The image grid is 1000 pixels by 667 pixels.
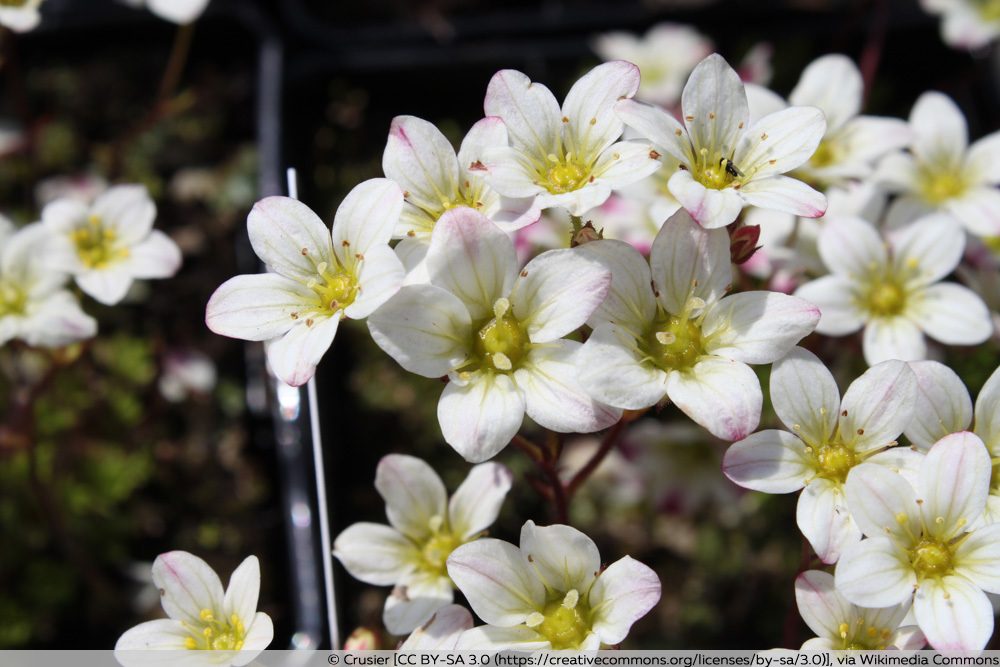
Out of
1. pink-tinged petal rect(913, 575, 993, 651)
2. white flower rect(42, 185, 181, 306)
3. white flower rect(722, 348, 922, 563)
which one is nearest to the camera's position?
pink-tinged petal rect(913, 575, 993, 651)

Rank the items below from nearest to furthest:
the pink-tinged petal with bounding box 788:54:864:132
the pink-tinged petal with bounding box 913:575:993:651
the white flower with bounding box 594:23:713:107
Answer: the pink-tinged petal with bounding box 913:575:993:651 → the pink-tinged petal with bounding box 788:54:864:132 → the white flower with bounding box 594:23:713:107

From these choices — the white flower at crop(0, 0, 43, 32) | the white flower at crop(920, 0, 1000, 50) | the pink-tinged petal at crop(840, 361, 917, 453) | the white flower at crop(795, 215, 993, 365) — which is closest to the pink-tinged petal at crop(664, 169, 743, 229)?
the pink-tinged petal at crop(840, 361, 917, 453)

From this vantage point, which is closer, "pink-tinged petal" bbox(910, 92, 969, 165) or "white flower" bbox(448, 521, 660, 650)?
"white flower" bbox(448, 521, 660, 650)

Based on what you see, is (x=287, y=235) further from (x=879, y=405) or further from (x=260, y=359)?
(x=260, y=359)

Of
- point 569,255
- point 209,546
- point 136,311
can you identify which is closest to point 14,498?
point 209,546

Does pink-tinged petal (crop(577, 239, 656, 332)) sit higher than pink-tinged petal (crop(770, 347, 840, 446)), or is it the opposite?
pink-tinged petal (crop(577, 239, 656, 332))

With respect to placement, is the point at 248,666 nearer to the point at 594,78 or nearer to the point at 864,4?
the point at 594,78

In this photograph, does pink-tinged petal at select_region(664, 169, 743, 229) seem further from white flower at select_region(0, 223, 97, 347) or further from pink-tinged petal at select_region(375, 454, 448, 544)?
white flower at select_region(0, 223, 97, 347)

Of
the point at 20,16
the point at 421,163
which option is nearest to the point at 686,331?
the point at 421,163

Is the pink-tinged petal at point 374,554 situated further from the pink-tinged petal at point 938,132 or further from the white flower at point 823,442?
the pink-tinged petal at point 938,132
